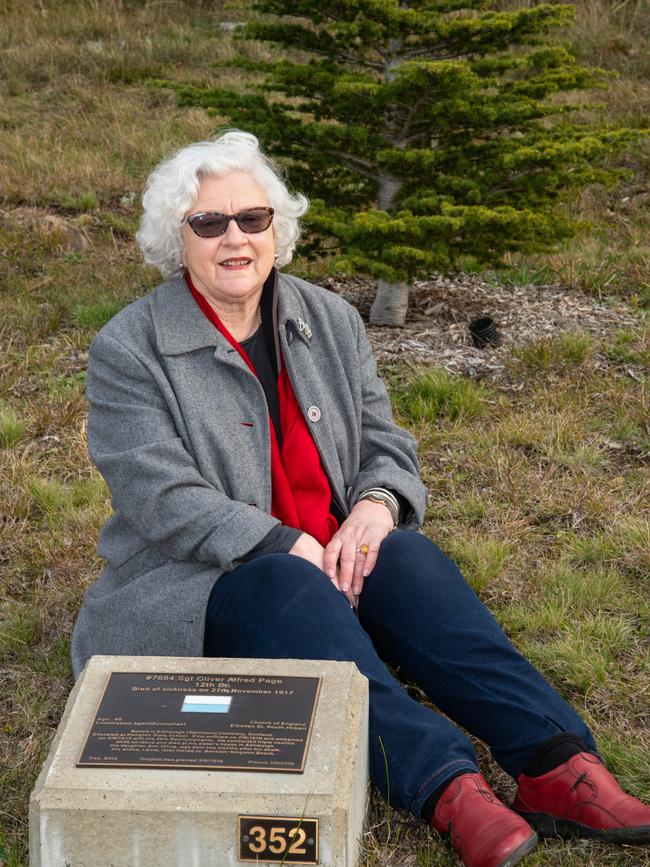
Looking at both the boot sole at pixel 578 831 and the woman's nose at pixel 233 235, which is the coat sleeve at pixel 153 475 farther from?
the boot sole at pixel 578 831

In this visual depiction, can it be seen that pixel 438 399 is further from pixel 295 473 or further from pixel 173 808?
pixel 173 808

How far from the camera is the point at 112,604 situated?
3.05 m

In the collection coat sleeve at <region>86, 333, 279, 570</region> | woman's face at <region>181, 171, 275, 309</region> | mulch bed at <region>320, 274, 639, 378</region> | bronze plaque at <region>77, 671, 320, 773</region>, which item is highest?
woman's face at <region>181, 171, 275, 309</region>

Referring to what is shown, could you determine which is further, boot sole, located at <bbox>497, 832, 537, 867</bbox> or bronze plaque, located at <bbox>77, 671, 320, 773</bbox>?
boot sole, located at <bbox>497, 832, 537, 867</bbox>

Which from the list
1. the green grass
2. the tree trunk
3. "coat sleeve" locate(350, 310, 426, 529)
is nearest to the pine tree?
the tree trunk

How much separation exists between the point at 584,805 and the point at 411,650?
0.58 m

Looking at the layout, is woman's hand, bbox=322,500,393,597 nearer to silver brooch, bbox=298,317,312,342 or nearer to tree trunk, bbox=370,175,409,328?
silver brooch, bbox=298,317,312,342

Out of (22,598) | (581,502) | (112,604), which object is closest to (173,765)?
(112,604)

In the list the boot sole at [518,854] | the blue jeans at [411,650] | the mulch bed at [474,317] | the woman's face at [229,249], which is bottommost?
the mulch bed at [474,317]

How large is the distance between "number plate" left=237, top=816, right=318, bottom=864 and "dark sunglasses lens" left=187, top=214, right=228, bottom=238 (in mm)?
1671

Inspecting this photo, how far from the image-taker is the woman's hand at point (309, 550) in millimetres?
2992

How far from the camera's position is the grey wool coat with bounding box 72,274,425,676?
2.96m

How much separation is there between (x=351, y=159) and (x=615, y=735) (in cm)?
361

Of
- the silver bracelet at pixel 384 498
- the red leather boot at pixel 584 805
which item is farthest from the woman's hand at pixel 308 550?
the red leather boot at pixel 584 805
